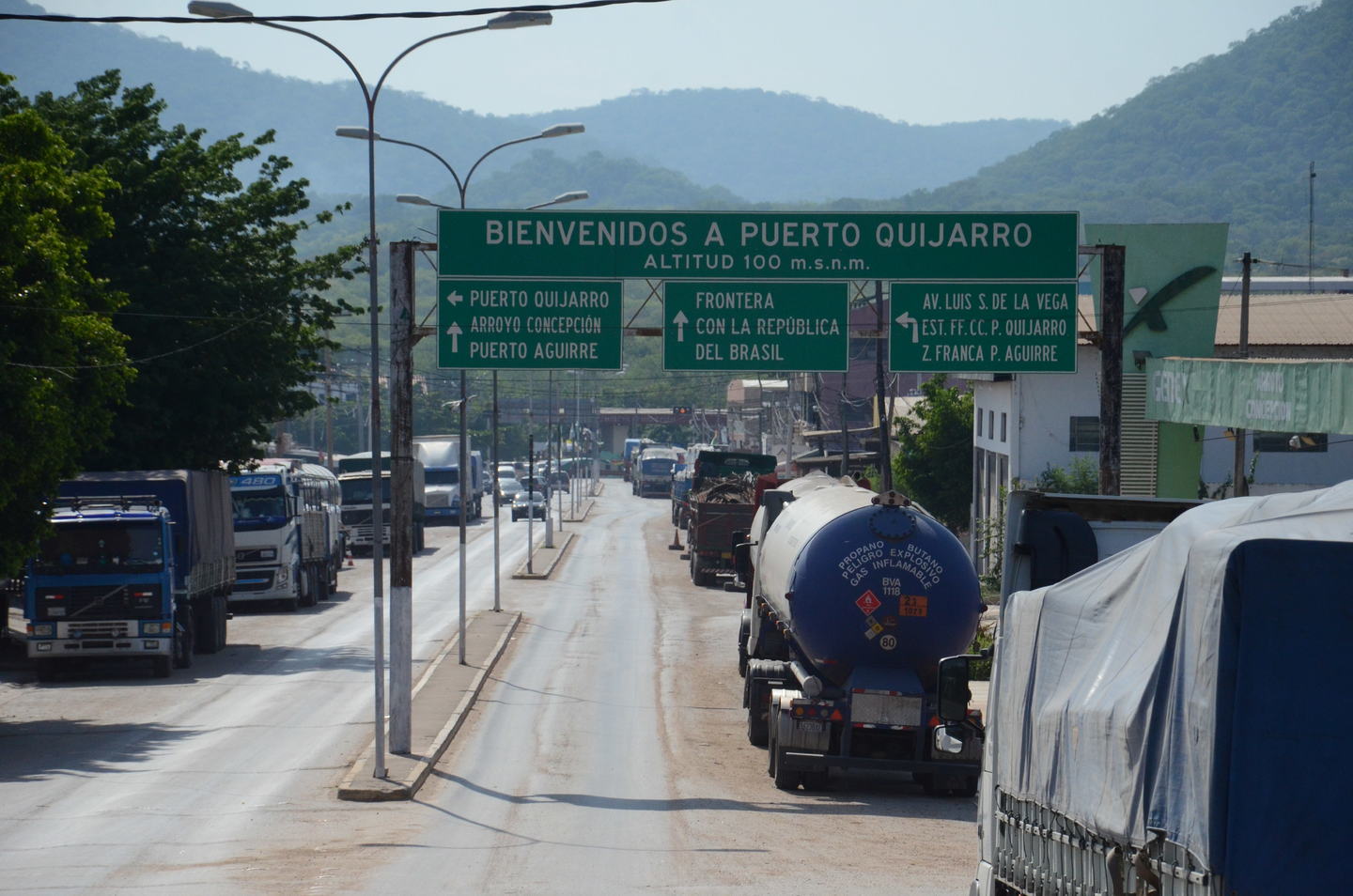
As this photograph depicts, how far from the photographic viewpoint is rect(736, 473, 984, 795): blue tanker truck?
17312 millimetres

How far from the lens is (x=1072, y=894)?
7.03 meters

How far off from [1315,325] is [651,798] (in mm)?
31346


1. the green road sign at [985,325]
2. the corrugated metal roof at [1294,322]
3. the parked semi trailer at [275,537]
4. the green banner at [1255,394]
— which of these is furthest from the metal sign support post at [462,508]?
the corrugated metal roof at [1294,322]

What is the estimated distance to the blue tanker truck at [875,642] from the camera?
682 inches

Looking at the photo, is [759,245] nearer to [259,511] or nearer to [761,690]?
[761,690]

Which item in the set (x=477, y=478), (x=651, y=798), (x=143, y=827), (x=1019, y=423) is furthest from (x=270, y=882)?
(x=477, y=478)

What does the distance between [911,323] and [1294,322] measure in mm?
27166

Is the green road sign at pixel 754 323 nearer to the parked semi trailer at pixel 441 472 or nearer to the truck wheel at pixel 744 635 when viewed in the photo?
the truck wheel at pixel 744 635

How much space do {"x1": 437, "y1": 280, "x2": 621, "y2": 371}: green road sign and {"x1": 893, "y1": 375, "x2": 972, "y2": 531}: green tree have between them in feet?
114

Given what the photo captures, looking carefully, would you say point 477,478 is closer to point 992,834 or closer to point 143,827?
point 143,827

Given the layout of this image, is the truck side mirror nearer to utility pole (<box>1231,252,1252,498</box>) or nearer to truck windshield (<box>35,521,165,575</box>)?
utility pole (<box>1231,252,1252,498</box>)

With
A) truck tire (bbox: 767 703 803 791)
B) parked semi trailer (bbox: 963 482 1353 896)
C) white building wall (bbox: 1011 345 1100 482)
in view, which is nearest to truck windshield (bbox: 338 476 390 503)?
white building wall (bbox: 1011 345 1100 482)

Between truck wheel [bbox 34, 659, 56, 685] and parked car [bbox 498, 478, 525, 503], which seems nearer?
truck wheel [bbox 34, 659, 56, 685]

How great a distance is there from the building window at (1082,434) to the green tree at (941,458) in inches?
374
